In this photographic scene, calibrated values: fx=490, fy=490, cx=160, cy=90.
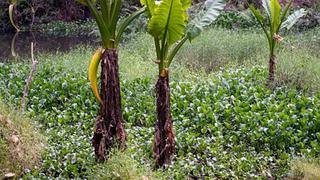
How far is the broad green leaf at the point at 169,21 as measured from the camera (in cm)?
423

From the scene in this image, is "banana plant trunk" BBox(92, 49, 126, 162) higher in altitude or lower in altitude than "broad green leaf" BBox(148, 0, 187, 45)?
lower

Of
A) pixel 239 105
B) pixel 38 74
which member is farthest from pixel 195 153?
pixel 38 74

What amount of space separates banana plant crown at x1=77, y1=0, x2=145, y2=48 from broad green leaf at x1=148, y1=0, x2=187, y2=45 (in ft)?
0.81

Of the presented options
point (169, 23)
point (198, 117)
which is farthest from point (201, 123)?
point (169, 23)

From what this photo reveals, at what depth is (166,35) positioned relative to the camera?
4.44 metres

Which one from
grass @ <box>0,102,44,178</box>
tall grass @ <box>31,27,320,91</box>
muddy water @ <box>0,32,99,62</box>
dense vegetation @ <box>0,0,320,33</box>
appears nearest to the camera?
grass @ <box>0,102,44,178</box>

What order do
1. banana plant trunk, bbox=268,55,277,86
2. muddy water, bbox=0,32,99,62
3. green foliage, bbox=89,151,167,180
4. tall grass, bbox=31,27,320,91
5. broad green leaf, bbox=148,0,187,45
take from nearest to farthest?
green foliage, bbox=89,151,167,180, broad green leaf, bbox=148,0,187,45, banana plant trunk, bbox=268,55,277,86, tall grass, bbox=31,27,320,91, muddy water, bbox=0,32,99,62

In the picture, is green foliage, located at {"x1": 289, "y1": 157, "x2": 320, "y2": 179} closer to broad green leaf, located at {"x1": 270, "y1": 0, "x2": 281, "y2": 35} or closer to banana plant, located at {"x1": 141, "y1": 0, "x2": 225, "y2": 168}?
banana plant, located at {"x1": 141, "y1": 0, "x2": 225, "y2": 168}

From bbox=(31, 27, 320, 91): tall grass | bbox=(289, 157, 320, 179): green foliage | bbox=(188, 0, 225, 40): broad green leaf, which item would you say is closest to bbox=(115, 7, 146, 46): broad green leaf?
bbox=(188, 0, 225, 40): broad green leaf

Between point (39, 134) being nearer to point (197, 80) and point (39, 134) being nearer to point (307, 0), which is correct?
point (197, 80)

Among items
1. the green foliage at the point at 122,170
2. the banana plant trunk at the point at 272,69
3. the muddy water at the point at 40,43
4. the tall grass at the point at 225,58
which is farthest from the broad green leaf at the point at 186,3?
the muddy water at the point at 40,43

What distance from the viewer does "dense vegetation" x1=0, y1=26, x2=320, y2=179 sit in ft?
16.0

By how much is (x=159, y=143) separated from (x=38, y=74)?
3925 mm

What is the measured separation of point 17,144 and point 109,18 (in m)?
1.54
